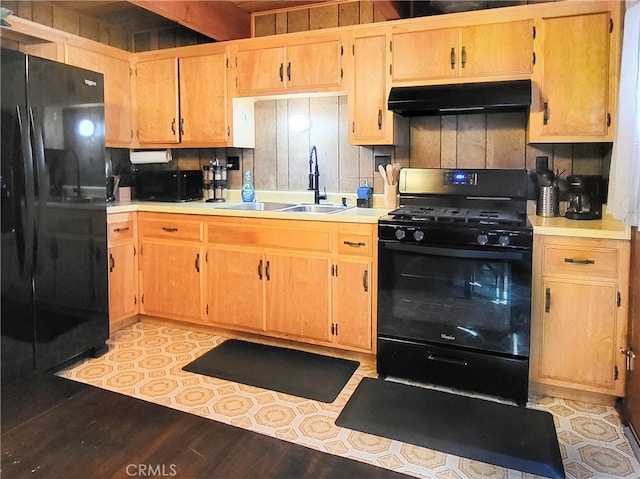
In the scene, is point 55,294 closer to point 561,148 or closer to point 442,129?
point 442,129

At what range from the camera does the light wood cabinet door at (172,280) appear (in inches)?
133

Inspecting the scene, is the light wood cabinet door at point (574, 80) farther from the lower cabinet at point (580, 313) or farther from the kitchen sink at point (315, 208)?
the kitchen sink at point (315, 208)

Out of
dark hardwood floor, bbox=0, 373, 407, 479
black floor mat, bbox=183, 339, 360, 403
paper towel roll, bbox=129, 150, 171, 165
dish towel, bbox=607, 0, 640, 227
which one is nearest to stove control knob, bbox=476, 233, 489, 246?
dish towel, bbox=607, 0, 640, 227

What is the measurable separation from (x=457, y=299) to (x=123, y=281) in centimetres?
229

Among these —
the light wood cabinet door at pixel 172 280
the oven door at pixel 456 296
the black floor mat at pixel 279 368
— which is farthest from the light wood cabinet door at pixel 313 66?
the black floor mat at pixel 279 368

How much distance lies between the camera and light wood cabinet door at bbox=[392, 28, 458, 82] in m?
2.84

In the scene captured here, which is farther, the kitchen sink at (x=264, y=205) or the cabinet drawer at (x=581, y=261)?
the kitchen sink at (x=264, y=205)

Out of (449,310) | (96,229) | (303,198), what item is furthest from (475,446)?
(96,229)

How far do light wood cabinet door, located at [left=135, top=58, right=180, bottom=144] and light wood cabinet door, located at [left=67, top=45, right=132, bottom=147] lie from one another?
0.08 meters

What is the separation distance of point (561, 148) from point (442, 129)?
0.72 metres

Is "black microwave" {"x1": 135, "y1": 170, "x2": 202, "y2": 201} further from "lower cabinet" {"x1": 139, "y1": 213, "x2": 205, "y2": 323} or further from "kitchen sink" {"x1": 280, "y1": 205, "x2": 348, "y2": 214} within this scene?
"kitchen sink" {"x1": 280, "y1": 205, "x2": 348, "y2": 214}

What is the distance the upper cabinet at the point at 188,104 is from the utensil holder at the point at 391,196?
117cm

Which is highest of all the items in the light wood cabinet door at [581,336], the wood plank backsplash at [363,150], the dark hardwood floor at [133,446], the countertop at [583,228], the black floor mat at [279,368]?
the wood plank backsplash at [363,150]
